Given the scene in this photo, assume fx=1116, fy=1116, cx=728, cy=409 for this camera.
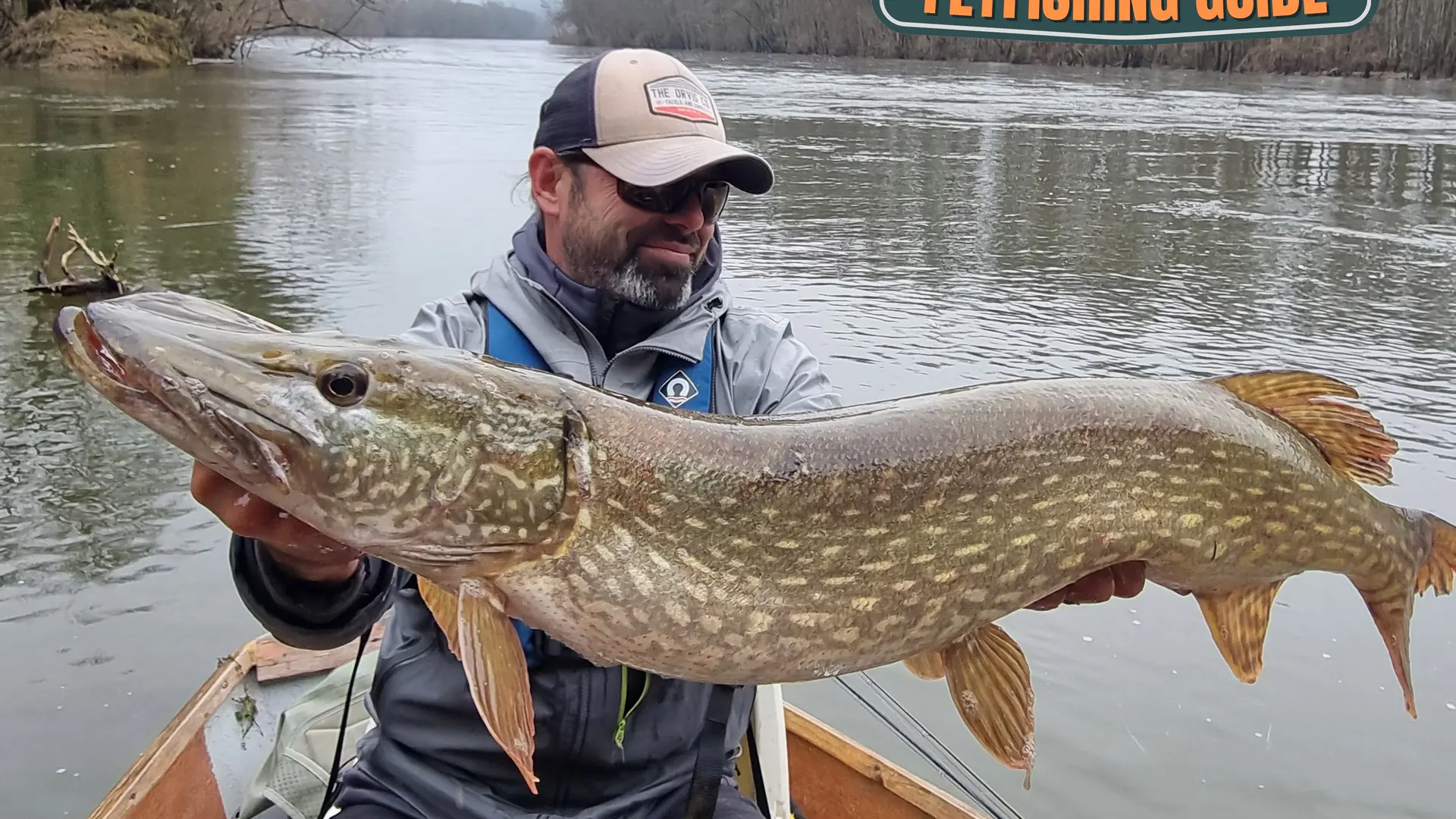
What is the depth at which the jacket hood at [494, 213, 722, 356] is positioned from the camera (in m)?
2.28

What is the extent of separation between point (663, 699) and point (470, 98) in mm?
25050

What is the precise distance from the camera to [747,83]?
3073 centimetres

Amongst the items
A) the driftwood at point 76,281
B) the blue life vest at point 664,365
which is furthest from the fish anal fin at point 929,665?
the driftwood at point 76,281

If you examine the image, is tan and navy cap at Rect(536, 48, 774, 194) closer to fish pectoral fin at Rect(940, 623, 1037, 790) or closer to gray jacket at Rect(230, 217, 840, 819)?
gray jacket at Rect(230, 217, 840, 819)

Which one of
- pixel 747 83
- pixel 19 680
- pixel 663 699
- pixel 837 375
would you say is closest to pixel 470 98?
pixel 747 83

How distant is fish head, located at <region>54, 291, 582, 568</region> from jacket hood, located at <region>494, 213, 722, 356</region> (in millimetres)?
657

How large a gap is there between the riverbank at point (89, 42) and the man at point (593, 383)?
28.6 m

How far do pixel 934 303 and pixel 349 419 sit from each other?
7.26m

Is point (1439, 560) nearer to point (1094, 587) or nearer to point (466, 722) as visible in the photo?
point (1094, 587)

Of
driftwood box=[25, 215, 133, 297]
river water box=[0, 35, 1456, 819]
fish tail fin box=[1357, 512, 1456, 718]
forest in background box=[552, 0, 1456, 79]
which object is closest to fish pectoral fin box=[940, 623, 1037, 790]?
fish tail fin box=[1357, 512, 1456, 718]

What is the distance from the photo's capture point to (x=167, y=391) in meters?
1.35

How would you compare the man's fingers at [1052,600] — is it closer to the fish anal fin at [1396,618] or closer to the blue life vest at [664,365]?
the fish anal fin at [1396,618]

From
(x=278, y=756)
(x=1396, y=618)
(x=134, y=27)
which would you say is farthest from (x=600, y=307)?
(x=134, y=27)

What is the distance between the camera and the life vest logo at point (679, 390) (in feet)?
7.27
